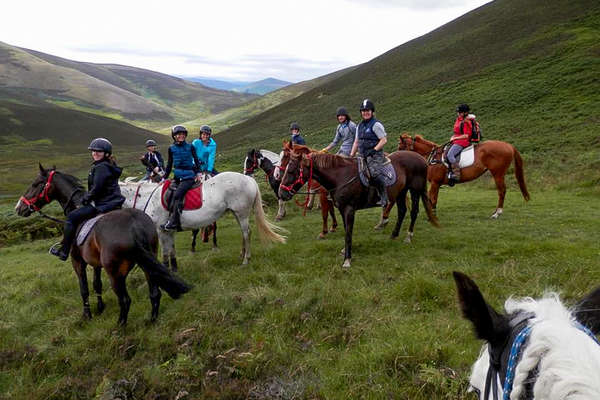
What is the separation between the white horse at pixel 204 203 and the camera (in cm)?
889

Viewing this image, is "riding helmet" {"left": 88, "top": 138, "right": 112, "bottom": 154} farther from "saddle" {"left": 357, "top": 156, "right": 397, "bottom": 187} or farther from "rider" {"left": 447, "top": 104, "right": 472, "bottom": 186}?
"rider" {"left": 447, "top": 104, "right": 472, "bottom": 186}

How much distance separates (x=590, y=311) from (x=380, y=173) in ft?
23.7

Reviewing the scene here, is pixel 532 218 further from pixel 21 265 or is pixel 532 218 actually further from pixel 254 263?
pixel 21 265

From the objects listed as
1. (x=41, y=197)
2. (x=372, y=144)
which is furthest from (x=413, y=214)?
(x=41, y=197)

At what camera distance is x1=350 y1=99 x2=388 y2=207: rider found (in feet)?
29.0

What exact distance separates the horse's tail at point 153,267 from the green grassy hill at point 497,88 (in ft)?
55.0

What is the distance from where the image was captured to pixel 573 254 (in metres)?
7.18

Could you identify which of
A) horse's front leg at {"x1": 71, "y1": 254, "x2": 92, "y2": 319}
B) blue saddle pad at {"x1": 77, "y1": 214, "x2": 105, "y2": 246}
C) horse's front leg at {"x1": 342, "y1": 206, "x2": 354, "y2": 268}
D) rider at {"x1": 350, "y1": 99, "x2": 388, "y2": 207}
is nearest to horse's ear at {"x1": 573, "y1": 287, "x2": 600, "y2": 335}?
horse's front leg at {"x1": 342, "y1": 206, "x2": 354, "y2": 268}

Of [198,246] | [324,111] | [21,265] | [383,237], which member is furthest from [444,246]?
[324,111]

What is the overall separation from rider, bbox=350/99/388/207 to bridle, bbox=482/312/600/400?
7204 millimetres

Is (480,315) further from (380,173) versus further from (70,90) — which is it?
(70,90)

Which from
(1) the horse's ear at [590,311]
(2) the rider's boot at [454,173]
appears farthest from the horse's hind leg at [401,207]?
(1) the horse's ear at [590,311]

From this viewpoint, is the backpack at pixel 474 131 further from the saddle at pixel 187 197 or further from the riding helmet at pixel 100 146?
the riding helmet at pixel 100 146

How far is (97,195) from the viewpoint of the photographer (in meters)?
6.86
